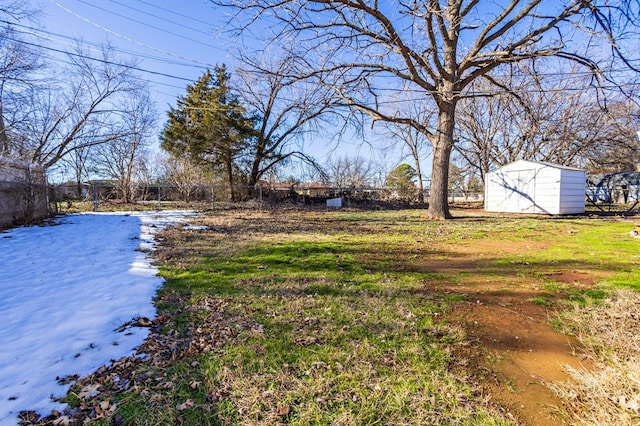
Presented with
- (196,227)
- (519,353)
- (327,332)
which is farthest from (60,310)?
(196,227)

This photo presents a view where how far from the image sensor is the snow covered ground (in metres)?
2.07

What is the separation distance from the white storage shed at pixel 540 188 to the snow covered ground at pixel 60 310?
51.2 ft

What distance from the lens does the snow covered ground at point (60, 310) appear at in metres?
2.07

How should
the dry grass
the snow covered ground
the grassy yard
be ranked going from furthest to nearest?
the snow covered ground, the grassy yard, the dry grass

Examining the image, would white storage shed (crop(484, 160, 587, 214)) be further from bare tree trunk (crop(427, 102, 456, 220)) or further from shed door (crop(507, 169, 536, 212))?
bare tree trunk (crop(427, 102, 456, 220))

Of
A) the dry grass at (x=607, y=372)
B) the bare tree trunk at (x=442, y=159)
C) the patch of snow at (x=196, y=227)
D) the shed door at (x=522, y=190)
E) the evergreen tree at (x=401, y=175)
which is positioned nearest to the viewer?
the dry grass at (x=607, y=372)

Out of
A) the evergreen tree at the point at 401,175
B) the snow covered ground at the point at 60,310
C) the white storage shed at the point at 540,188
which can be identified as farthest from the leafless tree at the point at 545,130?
the snow covered ground at the point at 60,310

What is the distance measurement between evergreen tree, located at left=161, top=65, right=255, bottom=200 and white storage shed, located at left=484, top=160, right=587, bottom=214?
14315mm

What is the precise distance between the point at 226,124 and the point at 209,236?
39.0 feet

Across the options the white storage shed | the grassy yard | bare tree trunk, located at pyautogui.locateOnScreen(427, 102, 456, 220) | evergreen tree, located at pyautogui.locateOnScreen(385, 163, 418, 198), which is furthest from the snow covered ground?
evergreen tree, located at pyautogui.locateOnScreen(385, 163, 418, 198)

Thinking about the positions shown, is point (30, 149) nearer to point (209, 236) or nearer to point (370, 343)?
point (209, 236)

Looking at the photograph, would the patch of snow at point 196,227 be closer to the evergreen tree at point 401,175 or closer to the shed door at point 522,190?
the shed door at point 522,190

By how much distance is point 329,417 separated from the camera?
172cm

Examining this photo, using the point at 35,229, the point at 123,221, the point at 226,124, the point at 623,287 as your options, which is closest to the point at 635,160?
the point at 623,287
